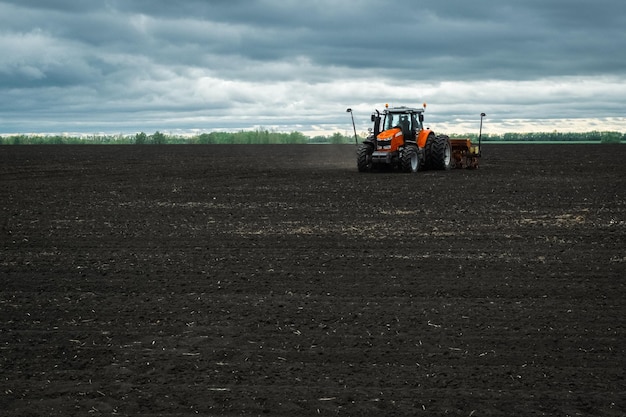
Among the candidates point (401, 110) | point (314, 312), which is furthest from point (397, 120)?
point (314, 312)

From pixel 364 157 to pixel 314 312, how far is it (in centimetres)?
2158

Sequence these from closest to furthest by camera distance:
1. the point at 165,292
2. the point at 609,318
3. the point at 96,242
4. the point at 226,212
Result: the point at 609,318 < the point at 165,292 < the point at 96,242 < the point at 226,212

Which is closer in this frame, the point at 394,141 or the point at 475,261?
the point at 475,261

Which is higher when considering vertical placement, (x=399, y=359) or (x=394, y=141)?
(x=394, y=141)

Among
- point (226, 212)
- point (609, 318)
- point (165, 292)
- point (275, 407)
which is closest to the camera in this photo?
point (275, 407)

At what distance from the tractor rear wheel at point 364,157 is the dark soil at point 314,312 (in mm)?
12572

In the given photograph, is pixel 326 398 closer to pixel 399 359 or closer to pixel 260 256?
pixel 399 359

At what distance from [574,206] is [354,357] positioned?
12.8 m

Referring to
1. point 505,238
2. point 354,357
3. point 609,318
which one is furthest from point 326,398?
point 505,238

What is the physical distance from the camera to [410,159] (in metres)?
28.4

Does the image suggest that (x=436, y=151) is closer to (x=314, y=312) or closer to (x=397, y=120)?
(x=397, y=120)

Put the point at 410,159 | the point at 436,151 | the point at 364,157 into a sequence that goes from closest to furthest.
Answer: the point at 410,159 < the point at 364,157 < the point at 436,151

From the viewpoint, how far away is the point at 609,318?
7645mm

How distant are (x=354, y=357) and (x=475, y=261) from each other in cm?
470
